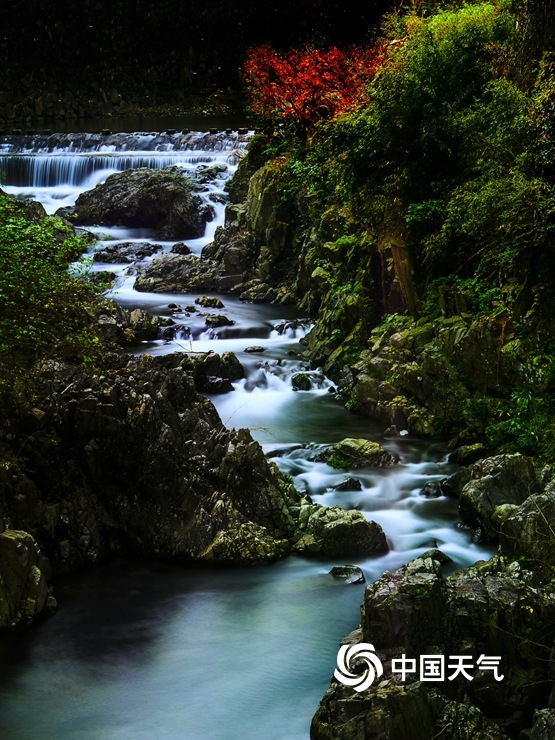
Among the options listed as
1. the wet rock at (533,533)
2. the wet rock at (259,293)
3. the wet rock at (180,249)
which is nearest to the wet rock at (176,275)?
the wet rock at (180,249)

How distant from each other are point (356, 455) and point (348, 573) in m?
3.18

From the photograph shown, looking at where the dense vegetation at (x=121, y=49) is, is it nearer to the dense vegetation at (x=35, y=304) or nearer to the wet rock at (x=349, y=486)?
the wet rock at (x=349, y=486)

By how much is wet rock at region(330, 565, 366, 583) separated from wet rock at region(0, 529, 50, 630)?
3.07 m

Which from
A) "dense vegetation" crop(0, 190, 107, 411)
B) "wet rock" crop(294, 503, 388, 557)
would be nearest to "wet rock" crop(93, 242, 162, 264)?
"dense vegetation" crop(0, 190, 107, 411)

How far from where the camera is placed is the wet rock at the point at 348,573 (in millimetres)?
10367

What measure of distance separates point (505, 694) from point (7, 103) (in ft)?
143

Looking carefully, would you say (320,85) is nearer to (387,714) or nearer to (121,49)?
(387,714)

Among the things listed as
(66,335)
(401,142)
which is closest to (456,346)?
(401,142)

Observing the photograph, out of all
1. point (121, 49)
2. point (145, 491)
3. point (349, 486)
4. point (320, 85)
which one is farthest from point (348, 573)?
point (121, 49)
